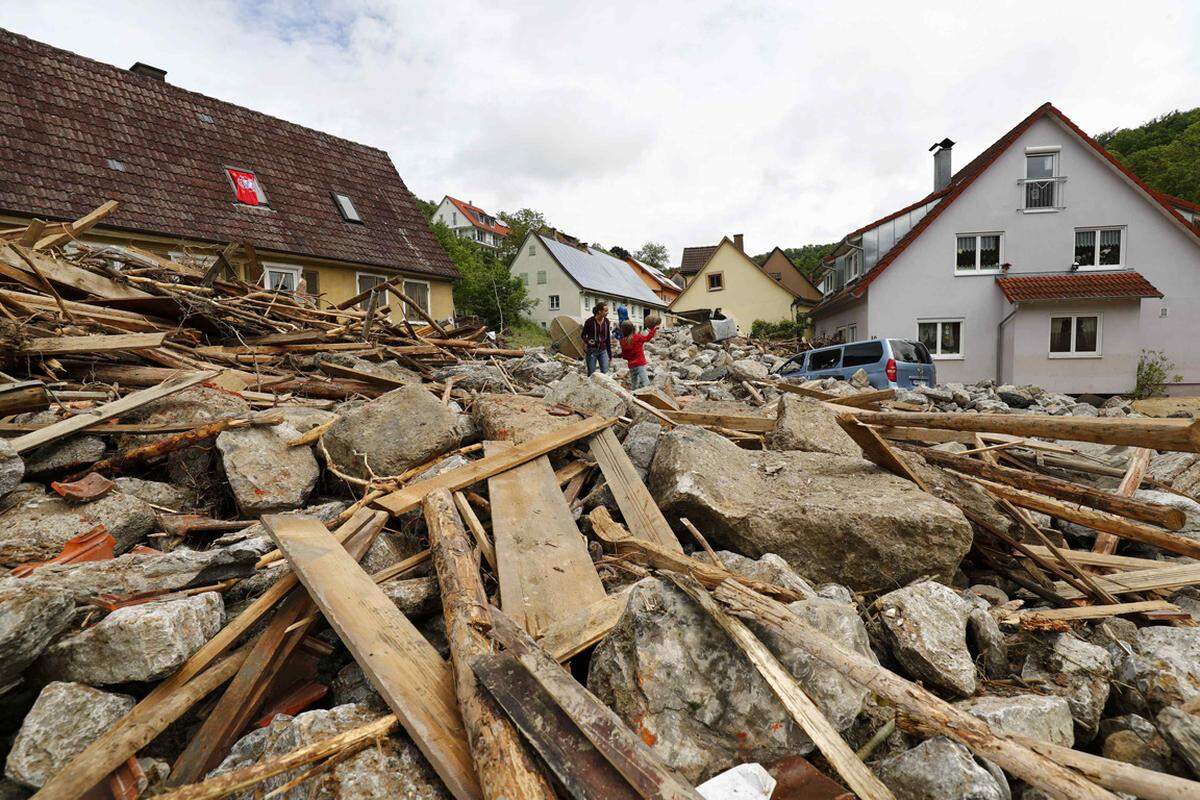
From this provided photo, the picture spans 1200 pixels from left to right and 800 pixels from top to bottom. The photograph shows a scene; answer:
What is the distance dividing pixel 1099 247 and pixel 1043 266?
1862mm

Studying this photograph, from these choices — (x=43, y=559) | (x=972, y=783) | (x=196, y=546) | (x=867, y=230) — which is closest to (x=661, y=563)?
(x=972, y=783)

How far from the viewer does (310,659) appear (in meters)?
2.31

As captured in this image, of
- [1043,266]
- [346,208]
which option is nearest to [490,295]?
[346,208]

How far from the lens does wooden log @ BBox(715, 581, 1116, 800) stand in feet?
4.64

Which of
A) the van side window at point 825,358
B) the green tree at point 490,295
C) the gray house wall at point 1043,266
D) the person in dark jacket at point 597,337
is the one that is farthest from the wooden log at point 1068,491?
the green tree at point 490,295

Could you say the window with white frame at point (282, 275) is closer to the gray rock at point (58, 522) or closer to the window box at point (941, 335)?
the gray rock at point (58, 522)

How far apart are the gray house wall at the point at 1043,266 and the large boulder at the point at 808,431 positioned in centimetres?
1691

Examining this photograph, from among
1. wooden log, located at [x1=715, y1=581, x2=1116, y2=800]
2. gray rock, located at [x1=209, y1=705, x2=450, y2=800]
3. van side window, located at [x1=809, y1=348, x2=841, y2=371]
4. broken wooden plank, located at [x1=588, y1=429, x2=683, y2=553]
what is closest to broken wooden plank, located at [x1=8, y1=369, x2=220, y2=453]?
gray rock, located at [x1=209, y1=705, x2=450, y2=800]

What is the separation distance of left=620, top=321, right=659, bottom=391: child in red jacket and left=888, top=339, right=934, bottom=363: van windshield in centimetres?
672

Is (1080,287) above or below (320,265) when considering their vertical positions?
below

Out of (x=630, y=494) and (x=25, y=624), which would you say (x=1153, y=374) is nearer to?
(x=630, y=494)

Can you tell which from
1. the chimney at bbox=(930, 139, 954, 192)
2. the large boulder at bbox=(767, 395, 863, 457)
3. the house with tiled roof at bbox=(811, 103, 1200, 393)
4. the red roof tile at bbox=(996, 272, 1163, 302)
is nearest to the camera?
the large boulder at bbox=(767, 395, 863, 457)

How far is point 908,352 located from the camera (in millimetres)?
13164

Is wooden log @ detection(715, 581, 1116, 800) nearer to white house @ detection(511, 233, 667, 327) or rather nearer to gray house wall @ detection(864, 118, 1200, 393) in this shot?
gray house wall @ detection(864, 118, 1200, 393)
